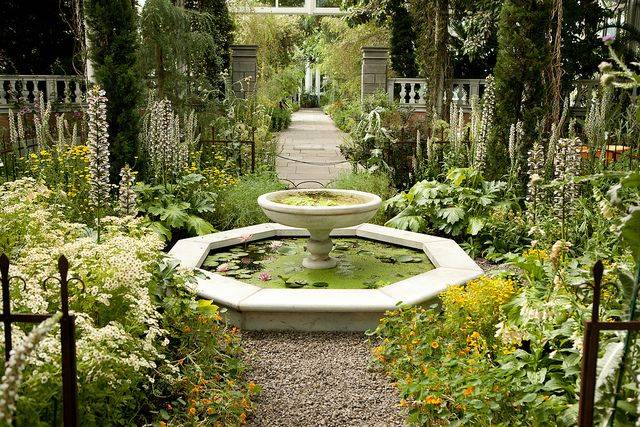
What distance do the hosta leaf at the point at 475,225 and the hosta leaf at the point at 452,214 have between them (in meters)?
0.14

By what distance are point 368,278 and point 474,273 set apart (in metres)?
0.93

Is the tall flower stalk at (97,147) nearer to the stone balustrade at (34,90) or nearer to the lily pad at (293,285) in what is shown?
the lily pad at (293,285)

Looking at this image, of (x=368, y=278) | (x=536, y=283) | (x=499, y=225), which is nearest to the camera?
(x=536, y=283)

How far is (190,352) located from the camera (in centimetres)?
367

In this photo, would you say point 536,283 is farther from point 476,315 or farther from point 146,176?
point 146,176

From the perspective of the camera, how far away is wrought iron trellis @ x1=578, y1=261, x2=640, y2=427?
184 cm

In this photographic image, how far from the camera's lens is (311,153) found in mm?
14695

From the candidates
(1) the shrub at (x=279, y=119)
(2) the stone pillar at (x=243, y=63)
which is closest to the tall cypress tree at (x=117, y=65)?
(2) the stone pillar at (x=243, y=63)

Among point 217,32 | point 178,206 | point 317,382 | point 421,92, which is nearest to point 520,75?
point 178,206

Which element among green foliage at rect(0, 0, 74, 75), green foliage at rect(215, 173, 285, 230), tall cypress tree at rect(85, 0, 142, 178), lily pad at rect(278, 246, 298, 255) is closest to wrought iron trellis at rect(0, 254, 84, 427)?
lily pad at rect(278, 246, 298, 255)

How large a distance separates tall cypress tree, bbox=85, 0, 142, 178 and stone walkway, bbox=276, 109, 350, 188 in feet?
8.10

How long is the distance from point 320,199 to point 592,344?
4232 mm

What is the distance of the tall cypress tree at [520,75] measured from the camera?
7555 millimetres

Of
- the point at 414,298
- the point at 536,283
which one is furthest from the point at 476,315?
the point at 414,298
